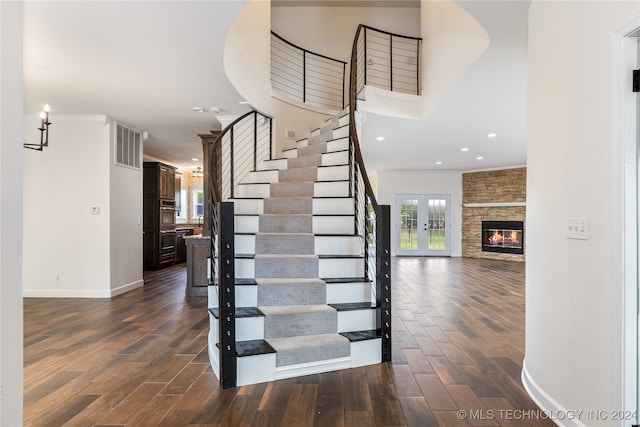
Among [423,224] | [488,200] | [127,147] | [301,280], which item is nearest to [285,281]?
[301,280]

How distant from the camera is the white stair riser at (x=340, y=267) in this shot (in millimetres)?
3443

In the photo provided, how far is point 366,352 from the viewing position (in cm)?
296

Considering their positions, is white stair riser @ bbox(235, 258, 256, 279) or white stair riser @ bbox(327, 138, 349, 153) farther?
white stair riser @ bbox(327, 138, 349, 153)

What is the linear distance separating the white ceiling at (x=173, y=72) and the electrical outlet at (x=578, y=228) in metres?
1.66

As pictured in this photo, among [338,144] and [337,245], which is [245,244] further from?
[338,144]

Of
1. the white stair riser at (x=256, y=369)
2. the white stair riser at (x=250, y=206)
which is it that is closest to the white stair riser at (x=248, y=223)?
the white stair riser at (x=250, y=206)

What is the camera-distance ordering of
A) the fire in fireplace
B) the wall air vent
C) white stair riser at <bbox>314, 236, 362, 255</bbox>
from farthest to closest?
the fire in fireplace → the wall air vent → white stair riser at <bbox>314, 236, 362, 255</bbox>

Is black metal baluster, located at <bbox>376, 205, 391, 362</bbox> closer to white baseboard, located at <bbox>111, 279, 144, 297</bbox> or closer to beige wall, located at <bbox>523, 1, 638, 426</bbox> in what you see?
beige wall, located at <bbox>523, 1, 638, 426</bbox>

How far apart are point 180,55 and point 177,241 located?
682 centimetres

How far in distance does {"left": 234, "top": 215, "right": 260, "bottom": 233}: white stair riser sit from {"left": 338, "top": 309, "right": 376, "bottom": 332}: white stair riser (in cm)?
155

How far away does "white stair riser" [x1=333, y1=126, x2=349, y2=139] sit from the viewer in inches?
196

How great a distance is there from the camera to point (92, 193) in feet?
18.0

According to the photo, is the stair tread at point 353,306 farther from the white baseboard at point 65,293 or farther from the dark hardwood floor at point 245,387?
the white baseboard at point 65,293

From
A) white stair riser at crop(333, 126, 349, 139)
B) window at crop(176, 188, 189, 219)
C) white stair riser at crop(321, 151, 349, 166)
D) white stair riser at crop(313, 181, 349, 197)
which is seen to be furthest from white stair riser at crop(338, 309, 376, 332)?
window at crop(176, 188, 189, 219)
